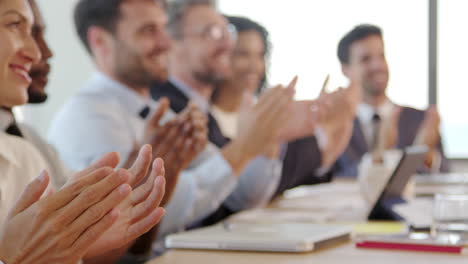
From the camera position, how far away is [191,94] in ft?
10.6

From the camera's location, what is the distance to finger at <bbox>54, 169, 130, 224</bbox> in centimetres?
92

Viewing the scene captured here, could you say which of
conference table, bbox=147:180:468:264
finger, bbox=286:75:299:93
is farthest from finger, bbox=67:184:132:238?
finger, bbox=286:75:299:93

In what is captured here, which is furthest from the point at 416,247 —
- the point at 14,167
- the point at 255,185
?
the point at 255,185

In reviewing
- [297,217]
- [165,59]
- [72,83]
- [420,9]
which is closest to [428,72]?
[420,9]

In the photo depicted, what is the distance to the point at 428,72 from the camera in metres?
5.71

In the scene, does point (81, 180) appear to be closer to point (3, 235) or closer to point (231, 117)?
point (3, 235)

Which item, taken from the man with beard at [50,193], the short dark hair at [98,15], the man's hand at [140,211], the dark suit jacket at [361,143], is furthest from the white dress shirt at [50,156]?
the dark suit jacket at [361,143]

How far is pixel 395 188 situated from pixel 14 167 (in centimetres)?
120

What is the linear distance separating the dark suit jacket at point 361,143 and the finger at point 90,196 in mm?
3443

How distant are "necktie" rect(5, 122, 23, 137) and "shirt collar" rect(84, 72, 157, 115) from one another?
919mm

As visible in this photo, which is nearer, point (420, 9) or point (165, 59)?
point (165, 59)

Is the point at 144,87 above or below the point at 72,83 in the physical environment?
above

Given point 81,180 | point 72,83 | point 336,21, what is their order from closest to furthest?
point 81,180 → point 72,83 → point 336,21

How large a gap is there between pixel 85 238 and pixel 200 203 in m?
1.24
